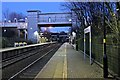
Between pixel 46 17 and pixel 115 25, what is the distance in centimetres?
9511

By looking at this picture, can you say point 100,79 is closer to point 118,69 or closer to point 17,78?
point 118,69

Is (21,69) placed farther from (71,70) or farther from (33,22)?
(33,22)

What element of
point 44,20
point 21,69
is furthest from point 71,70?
point 44,20

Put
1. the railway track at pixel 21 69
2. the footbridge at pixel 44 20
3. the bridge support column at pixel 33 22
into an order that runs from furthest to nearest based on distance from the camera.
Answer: the bridge support column at pixel 33 22 → the footbridge at pixel 44 20 → the railway track at pixel 21 69

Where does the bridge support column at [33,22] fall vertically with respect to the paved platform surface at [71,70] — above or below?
above

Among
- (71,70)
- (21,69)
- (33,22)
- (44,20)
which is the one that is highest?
(44,20)

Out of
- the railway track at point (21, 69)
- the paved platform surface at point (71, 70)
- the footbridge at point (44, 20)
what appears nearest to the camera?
the paved platform surface at point (71, 70)

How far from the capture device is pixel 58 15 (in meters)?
110

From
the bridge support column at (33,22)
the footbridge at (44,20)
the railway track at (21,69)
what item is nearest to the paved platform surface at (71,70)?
the railway track at (21,69)

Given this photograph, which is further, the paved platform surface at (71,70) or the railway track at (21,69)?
the railway track at (21,69)

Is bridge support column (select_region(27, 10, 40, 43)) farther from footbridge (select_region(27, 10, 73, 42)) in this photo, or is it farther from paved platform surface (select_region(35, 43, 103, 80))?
paved platform surface (select_region(35, 43, 103, 80))

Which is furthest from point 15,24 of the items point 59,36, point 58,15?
point 59,36

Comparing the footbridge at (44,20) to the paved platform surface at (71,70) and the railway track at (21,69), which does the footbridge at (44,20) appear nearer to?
the railway track at (21,69)

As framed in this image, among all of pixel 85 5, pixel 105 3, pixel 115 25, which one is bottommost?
pixel 115 25
